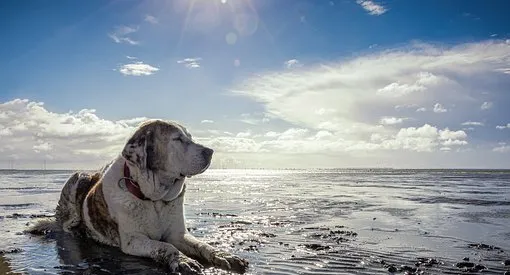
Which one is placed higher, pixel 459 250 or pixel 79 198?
pixel 79 198

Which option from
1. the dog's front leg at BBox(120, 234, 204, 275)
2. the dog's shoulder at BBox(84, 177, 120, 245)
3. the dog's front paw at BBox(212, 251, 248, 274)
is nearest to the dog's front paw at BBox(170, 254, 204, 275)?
the dog's front leg at BBox(120, 234, 204, 275)

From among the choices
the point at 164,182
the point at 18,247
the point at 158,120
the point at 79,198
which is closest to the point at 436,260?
the point at 164,182

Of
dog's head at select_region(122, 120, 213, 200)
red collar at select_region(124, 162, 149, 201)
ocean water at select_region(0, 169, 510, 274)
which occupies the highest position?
dog's head at select_region(122, 120, 213, 200)

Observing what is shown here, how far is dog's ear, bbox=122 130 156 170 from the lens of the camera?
629 centimetres

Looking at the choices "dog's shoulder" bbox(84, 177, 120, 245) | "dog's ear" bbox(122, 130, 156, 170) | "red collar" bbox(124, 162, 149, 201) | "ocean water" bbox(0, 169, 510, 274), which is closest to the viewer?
"ocean water" bbox(0, 169, 510, 274)

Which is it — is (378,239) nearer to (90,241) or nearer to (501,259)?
(501,259)

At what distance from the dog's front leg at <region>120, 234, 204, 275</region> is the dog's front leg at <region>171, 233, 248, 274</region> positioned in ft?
1.07

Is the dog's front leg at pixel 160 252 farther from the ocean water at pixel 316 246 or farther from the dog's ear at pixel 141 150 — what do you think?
the dog's ear at pixel 141 150

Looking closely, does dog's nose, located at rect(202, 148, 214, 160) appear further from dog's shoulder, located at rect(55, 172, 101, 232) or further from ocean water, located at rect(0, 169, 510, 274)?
dog's shoulder, located at rect(55, 172, 101, 232)

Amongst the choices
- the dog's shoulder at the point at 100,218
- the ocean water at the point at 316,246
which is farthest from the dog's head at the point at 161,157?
the ocean water at the point at 316,246

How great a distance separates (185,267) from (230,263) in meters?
0.63

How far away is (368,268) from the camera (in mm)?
6168

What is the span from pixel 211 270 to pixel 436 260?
11.7 feet

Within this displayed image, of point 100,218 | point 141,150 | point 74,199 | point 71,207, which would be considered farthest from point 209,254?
point 71,207
